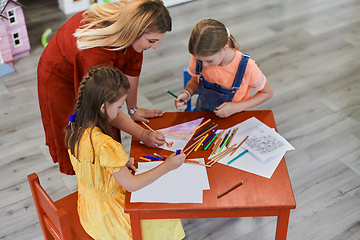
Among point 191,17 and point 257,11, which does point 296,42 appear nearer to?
point 257,11

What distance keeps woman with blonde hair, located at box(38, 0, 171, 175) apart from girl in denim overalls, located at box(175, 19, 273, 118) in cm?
21

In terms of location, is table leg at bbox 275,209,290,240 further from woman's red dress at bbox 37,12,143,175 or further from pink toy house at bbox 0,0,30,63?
pink toy house at bbox 0,0,30,63

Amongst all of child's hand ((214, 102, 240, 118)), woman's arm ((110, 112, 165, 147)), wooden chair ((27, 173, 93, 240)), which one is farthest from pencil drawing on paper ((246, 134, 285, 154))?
wooden chair ((27, 173, 93, 240))

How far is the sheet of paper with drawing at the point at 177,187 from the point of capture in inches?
58.0

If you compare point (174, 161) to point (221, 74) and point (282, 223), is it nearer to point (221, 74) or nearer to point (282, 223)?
point (282, 223)

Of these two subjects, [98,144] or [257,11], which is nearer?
[98,144]

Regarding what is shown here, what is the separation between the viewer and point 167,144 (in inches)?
68.9

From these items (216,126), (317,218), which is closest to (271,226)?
(317,218)

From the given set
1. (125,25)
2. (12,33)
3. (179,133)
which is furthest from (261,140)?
(12,33)

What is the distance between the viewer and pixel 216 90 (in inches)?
81.2

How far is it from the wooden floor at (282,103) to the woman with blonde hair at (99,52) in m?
0.65

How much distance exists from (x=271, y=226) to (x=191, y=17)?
2840 millimetres

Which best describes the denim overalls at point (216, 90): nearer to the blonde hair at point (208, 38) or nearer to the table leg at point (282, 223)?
the blonde hair at point (208, 38)

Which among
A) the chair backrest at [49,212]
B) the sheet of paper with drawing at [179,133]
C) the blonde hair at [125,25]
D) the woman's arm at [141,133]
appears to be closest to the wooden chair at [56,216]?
the chair backrest at [49,212]
